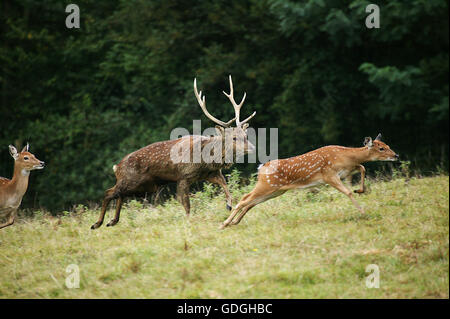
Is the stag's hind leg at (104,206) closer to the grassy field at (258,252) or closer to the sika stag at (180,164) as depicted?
the sika stag at (180,164)

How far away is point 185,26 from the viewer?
18953 mm

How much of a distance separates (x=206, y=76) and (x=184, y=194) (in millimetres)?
9481

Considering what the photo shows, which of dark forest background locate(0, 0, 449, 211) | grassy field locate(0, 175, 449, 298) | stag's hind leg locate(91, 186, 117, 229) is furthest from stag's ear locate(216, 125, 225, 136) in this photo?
dark forest background locate(0, 0, 449, 211)

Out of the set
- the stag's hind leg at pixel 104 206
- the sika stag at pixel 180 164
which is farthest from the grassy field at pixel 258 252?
the sika stag at pixel 180 164

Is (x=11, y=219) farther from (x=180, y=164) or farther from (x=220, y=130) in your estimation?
(x=220, y=130)

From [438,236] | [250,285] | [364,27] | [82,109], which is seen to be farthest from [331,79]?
[250,285]

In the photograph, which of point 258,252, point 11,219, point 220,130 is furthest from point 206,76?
point 258,252

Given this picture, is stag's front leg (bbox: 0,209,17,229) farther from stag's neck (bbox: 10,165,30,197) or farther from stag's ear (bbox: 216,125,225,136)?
stag's ear (bbox: 216,125,225,136)

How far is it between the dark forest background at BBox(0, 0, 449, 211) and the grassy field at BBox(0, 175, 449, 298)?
5.36 m

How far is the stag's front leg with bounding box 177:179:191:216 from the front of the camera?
344 inches

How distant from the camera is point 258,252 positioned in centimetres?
668

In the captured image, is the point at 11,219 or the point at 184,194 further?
the point at 11,219
